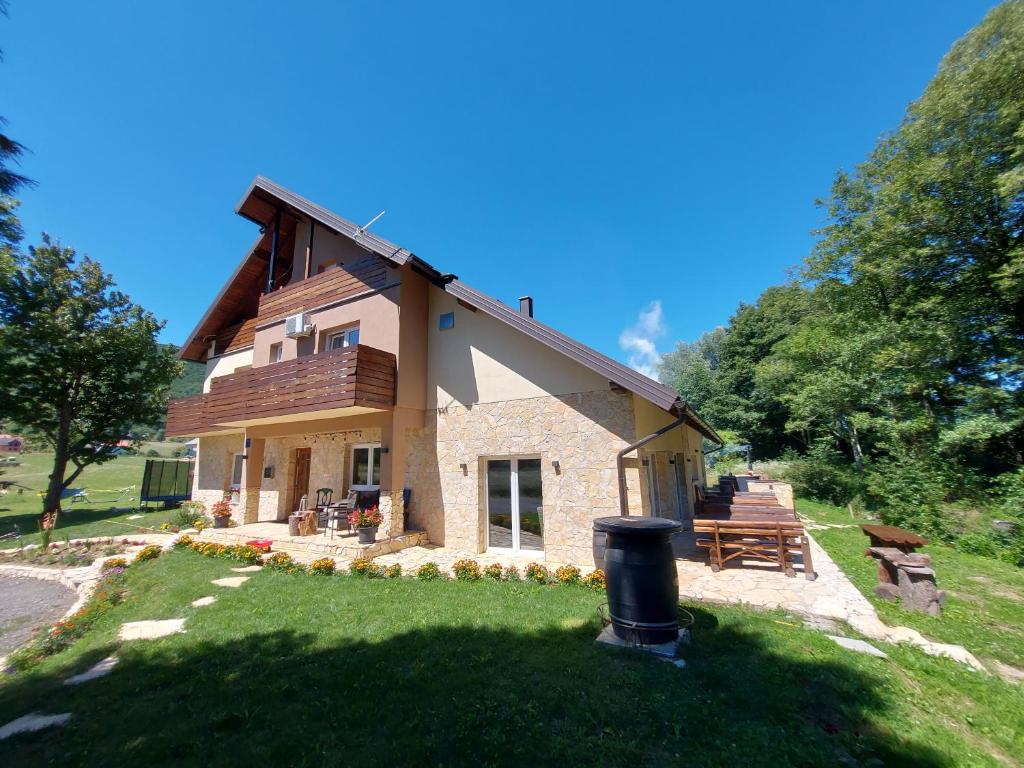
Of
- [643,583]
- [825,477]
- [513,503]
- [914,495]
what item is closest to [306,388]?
[513,503]

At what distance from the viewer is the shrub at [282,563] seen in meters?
8.29

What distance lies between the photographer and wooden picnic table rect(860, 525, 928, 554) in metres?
6.39

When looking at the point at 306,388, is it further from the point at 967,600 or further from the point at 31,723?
the point at 967,600

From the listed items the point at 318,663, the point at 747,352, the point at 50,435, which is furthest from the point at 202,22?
the point at 747,352

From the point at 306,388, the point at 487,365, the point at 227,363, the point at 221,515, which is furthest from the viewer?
the point at 227,363

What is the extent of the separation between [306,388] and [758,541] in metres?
11.2

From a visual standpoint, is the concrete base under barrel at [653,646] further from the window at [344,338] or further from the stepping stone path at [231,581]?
the window at [344,338]

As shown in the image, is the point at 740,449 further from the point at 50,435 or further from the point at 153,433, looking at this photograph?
the point at 153,433

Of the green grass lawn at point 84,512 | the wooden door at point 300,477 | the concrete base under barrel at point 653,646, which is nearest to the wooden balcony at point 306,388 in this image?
the wooden door at point 300,477

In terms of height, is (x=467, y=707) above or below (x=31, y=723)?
above

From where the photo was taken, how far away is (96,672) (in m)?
4.50

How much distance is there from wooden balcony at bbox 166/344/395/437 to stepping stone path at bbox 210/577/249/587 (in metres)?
3.91

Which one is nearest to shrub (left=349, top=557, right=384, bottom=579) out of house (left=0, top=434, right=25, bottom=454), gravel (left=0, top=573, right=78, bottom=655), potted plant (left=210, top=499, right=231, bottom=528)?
gravel (left=0, top=573, right=78, bottom=655)

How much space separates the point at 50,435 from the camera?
59.0 feet
